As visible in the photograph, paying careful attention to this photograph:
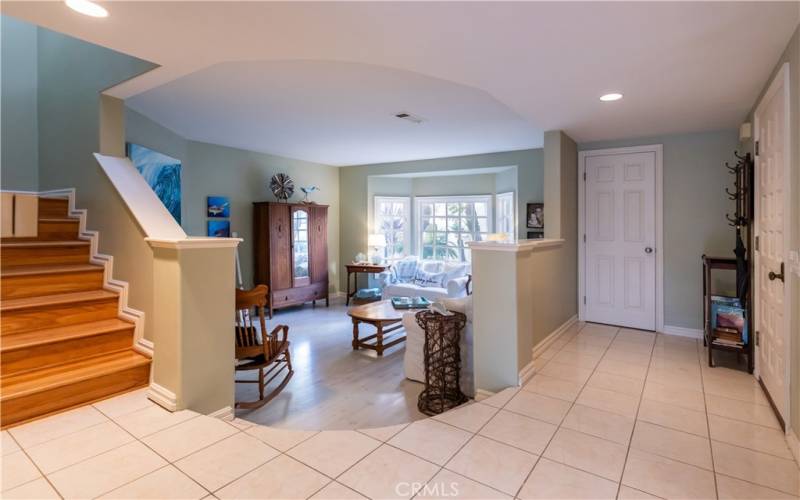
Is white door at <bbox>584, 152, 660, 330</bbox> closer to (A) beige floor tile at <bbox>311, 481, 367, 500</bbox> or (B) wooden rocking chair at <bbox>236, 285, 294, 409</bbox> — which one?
(B) wooden rocking chair at <bbox>236, 285, 294, 409</bbox>

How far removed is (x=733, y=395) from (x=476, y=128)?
11.3 ft

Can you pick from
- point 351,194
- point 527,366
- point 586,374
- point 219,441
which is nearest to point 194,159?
point 351,194

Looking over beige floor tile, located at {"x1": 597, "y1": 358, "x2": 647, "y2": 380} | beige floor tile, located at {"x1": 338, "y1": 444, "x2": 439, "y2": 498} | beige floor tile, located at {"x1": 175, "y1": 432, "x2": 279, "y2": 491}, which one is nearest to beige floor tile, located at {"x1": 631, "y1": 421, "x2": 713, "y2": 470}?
beige floor tile, located at {"x1": 597, "y1": 358, "x2": 647, "y2": 380}

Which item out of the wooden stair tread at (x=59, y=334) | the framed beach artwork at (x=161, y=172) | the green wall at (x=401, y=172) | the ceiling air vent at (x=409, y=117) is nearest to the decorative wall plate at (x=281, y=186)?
the green wall at (x=401, y=172)

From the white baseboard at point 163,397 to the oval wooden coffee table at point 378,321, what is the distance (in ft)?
7.69

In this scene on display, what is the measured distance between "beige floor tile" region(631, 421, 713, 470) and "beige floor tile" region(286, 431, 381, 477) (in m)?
1.35

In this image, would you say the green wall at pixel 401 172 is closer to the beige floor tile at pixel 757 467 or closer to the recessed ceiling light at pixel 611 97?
the recessed ceiling light at pixel 611 97

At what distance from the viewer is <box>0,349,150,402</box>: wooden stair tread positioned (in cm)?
199

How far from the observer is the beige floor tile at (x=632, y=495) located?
1.58m

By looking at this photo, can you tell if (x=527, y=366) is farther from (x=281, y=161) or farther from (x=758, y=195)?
(x=281, y=161)

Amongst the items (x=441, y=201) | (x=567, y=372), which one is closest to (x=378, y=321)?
(x=567, y=372)

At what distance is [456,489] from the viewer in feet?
5.26

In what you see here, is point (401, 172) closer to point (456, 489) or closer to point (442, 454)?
point (442, 454)

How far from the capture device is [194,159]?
5430 mm
